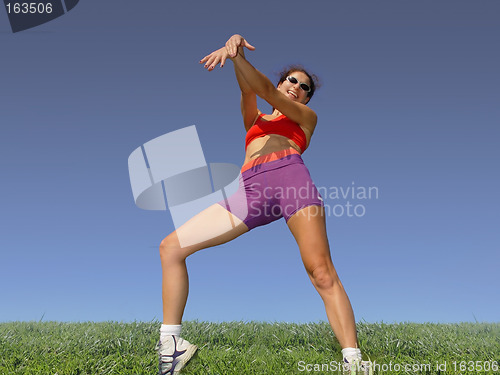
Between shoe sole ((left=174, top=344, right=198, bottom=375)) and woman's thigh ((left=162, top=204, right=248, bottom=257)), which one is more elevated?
woman's thigh ((left=162, top=204, right=248, bottom=257))

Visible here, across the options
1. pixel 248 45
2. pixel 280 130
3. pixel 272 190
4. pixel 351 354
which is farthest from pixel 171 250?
pixel 248 45

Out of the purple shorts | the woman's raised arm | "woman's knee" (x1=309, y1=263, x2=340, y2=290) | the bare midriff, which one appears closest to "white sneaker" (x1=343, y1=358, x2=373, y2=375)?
"woman's knee" (x1=309, y1=263, x2=340, y2=290)

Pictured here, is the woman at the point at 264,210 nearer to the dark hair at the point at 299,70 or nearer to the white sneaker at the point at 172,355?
the white sneaker at the point at 172,355

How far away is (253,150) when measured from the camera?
4.21 m

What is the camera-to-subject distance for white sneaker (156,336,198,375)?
3.98m

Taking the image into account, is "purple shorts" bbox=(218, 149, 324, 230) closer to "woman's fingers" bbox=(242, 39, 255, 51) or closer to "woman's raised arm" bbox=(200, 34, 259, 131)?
"woman's raised arm" bbox=(200, 34, 259, 131)

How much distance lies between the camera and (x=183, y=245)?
4.02 meters

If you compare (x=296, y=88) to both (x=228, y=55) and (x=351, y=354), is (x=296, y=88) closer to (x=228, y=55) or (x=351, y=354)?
(x=228, y=55)

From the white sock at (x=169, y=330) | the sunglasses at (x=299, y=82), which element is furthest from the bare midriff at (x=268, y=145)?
the white sock at (x=169, y=330)

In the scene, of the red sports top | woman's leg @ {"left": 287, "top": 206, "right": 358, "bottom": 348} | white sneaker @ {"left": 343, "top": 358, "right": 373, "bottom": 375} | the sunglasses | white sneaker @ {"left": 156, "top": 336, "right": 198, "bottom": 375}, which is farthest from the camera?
the sunglasses

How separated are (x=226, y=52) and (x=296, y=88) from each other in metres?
1.11

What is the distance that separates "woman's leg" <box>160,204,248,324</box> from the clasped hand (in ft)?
4.27

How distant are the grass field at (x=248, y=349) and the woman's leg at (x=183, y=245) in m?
0.60

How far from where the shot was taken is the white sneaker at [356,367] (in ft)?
A: 11.6
